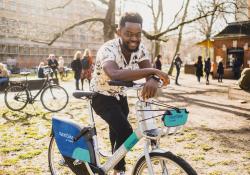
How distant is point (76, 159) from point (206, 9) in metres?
14.0

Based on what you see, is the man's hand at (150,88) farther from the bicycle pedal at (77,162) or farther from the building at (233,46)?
the building at (233,46)

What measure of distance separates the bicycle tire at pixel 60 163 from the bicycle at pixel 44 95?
18.7 ft

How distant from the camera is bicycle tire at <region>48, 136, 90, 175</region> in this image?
11.7 feet

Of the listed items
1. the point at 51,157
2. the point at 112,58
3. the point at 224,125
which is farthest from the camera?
the point at 224,125

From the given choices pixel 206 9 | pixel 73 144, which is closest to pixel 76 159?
pixel 73 144

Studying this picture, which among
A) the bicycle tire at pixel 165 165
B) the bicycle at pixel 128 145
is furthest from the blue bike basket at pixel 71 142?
the bicycle tire at pixel 165 165

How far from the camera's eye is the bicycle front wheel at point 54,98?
10.3 m

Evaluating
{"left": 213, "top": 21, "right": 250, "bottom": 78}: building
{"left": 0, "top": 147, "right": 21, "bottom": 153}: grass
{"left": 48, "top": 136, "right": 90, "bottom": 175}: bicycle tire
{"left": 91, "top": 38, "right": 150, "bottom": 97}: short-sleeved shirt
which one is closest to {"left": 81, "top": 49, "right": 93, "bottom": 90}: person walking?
→ {"left": 0, "top": 147, "right": 21, "bottom": 153}: grass

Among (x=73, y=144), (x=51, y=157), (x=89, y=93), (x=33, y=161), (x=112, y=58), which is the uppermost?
(x=112, y=58)

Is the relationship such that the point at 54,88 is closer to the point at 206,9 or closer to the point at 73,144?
the point at 73,144

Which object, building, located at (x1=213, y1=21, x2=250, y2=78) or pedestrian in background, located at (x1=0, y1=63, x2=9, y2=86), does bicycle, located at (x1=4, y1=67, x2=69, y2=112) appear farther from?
building, located at (x1=213, y1=21, x2=250, y2=78)

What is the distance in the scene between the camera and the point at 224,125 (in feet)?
26.8

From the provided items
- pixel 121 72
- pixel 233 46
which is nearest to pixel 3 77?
pixel 121 72

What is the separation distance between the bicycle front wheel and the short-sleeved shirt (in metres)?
7.14
